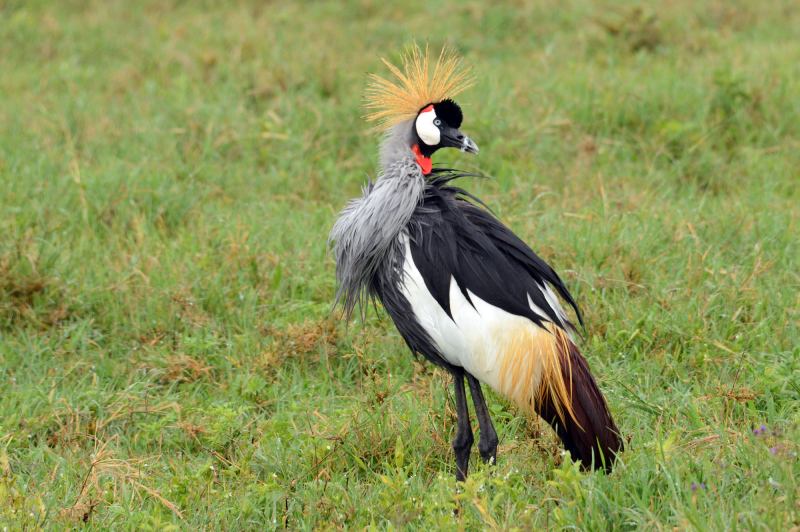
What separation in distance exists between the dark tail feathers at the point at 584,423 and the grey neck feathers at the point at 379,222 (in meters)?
0.75

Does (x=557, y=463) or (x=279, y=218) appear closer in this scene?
(x=557, y=463)

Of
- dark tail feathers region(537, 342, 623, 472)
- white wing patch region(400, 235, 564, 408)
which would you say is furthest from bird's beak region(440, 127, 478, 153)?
dark tail feathers region(537, 342, 623, 472)

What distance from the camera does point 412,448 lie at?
10.3 feet

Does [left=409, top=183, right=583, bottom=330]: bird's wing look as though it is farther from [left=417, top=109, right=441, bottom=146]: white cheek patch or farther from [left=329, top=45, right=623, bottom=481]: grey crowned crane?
[left=417, top=109, right=441, bottom=146]: white cheek patch

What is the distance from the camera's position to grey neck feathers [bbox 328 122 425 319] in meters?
2.86

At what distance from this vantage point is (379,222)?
286cm

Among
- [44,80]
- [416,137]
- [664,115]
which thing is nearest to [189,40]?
[44,80]

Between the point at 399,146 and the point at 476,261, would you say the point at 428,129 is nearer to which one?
the point at 399,146

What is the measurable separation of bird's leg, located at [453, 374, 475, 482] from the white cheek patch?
927mm

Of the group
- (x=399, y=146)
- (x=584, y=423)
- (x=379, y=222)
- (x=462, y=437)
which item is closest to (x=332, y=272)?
(x=399, y=146)

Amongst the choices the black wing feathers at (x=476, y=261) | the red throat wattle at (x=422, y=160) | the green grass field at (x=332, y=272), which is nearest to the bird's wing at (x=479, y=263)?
the black wing feathers at (x=476, y=261)

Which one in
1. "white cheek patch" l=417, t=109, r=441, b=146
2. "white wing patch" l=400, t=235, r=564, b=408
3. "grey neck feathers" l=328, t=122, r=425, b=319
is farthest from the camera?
"white cheek patch" l=417, t=109, r=441, b=146

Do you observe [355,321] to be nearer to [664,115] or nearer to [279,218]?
[279,218]

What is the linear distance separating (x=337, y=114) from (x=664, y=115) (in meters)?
2.44
